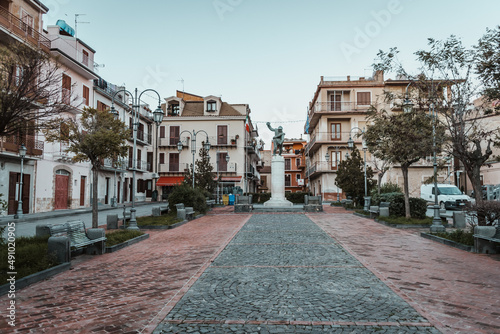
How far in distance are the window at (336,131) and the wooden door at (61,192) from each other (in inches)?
1089

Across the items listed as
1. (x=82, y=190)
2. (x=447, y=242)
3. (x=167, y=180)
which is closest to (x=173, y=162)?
(x=167, y=180)

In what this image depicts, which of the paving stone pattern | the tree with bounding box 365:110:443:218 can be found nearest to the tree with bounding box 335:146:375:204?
the tree with bounding box 365:110:443:218

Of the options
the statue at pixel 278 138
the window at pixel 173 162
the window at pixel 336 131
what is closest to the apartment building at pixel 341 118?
the window at pixel 336 131

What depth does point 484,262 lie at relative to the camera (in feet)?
24.3

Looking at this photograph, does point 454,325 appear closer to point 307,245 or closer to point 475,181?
point 307,245

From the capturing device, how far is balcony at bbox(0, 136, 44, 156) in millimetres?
20130

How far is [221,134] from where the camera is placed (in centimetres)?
4403

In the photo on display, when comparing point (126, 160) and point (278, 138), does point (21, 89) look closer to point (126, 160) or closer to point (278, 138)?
point (278, 138)

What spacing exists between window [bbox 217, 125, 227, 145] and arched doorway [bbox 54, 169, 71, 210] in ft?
65.4

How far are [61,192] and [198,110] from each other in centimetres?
2223

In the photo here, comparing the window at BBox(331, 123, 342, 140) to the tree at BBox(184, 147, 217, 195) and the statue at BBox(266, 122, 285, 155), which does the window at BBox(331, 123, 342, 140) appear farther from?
the tree at BBox(184, 147, 217, 195)

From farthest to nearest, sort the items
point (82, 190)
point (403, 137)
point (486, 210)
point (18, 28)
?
point (82, 190) → point (18, 28) → point (403, 137) → point (486, 210)

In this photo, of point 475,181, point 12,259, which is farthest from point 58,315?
point 475,181

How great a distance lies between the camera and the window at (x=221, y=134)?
43916mm
